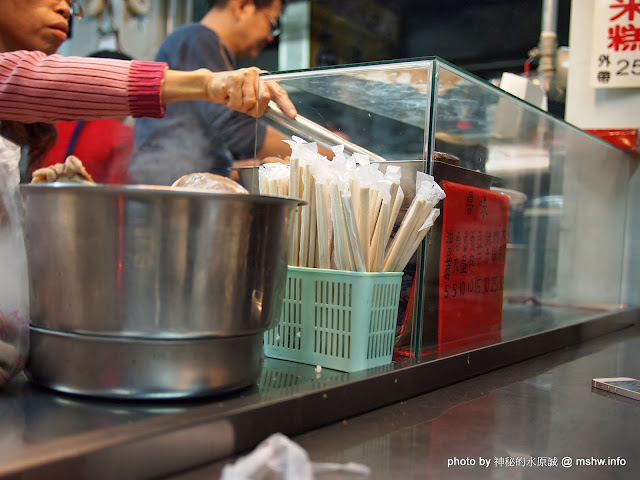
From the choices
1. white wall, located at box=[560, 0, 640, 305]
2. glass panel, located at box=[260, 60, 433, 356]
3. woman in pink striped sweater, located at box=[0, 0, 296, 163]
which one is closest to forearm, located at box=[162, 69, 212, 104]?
woman in pink striped sweater, located at box=[0, 0, 296, 163]

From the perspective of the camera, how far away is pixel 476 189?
113cm

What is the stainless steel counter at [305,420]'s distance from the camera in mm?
534

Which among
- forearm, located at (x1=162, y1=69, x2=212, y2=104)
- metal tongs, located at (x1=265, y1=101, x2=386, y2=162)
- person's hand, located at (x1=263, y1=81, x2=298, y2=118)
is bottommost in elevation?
metal tongs, located at (x1=265, y1=101, x2=386, y2=162)

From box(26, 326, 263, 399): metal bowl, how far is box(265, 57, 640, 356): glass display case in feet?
1.30

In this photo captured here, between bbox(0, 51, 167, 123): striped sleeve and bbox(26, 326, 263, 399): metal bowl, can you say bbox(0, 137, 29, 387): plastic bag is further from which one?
bbox(0, 51, 167, 123): striped sleeve

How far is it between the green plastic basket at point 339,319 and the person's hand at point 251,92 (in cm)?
40

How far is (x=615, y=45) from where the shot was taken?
6.97 ft

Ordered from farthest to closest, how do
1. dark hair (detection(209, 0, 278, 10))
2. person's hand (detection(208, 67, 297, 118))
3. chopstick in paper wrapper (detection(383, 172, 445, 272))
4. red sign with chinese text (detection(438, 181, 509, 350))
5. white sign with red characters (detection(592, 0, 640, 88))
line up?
dark hair (detection(209, 0, 278, 10)), white sign with red characters (detection(592, 0, 640, 88)), person's hand (detection(208, 67, 297, 118)), red sign with chinese text (detection(438, 181, 509, 350)), chopstick in paper wrapper (detection(383, 172, 445, 272))

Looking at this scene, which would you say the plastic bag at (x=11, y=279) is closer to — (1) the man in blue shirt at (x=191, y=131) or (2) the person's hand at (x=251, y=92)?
(2) the person's hand at (x=251, y=92)

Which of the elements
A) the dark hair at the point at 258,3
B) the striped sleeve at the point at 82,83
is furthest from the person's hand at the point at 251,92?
the dark hair at the point at 258,3

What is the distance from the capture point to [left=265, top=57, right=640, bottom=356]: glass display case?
0.99 m

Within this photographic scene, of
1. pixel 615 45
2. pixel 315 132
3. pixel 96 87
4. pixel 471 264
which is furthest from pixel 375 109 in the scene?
pixel 615 45

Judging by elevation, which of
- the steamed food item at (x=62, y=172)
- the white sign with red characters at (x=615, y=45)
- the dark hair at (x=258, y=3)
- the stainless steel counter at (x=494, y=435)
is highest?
the dark hair at (x=258, y=3)

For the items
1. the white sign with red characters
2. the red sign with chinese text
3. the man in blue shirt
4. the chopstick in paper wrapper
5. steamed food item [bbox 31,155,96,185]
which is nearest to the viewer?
steamed food item [bbox 31,155,96,185]
